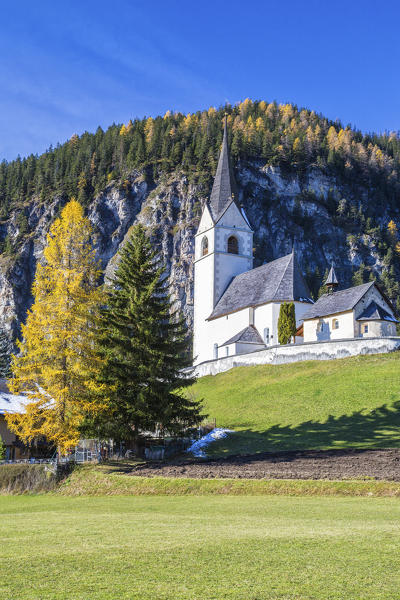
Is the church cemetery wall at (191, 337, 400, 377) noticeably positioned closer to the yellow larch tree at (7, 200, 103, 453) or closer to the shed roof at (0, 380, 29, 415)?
the shed roof at (0, 380, 29, 415)

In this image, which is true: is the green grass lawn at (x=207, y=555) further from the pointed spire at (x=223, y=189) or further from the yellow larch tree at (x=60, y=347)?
the pointed spire at (x=223, y=189)

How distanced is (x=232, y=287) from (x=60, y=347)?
42.6 meters

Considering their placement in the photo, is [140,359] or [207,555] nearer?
[207,555]

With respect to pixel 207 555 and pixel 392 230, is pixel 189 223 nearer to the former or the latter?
pixel 392 230

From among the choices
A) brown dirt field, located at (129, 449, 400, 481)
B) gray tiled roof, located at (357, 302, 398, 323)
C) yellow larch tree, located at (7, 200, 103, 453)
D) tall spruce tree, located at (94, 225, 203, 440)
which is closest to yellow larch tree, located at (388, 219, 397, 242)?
gray tiled roof, located at (357, 302, 398, 323)

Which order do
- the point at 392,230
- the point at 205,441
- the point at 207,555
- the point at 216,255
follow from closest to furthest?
the point at 207,555 < the point at 205,441 < the point at 216,255 < the point at 392,230

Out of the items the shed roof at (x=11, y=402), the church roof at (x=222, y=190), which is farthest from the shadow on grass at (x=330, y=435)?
the church roof at (x=222, y=190)

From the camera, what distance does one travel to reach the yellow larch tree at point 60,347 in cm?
2464

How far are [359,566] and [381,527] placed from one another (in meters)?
3.28

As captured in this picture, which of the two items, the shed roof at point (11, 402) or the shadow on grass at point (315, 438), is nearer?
the shadow on grass at point (315, 438)

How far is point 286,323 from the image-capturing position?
51.4m

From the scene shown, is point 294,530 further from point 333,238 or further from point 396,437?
point 333,238

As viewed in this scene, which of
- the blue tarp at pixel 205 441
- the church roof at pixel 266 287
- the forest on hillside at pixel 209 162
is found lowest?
the blue tarp at pixel 205 441

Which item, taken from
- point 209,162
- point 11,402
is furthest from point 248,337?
point 209,162
